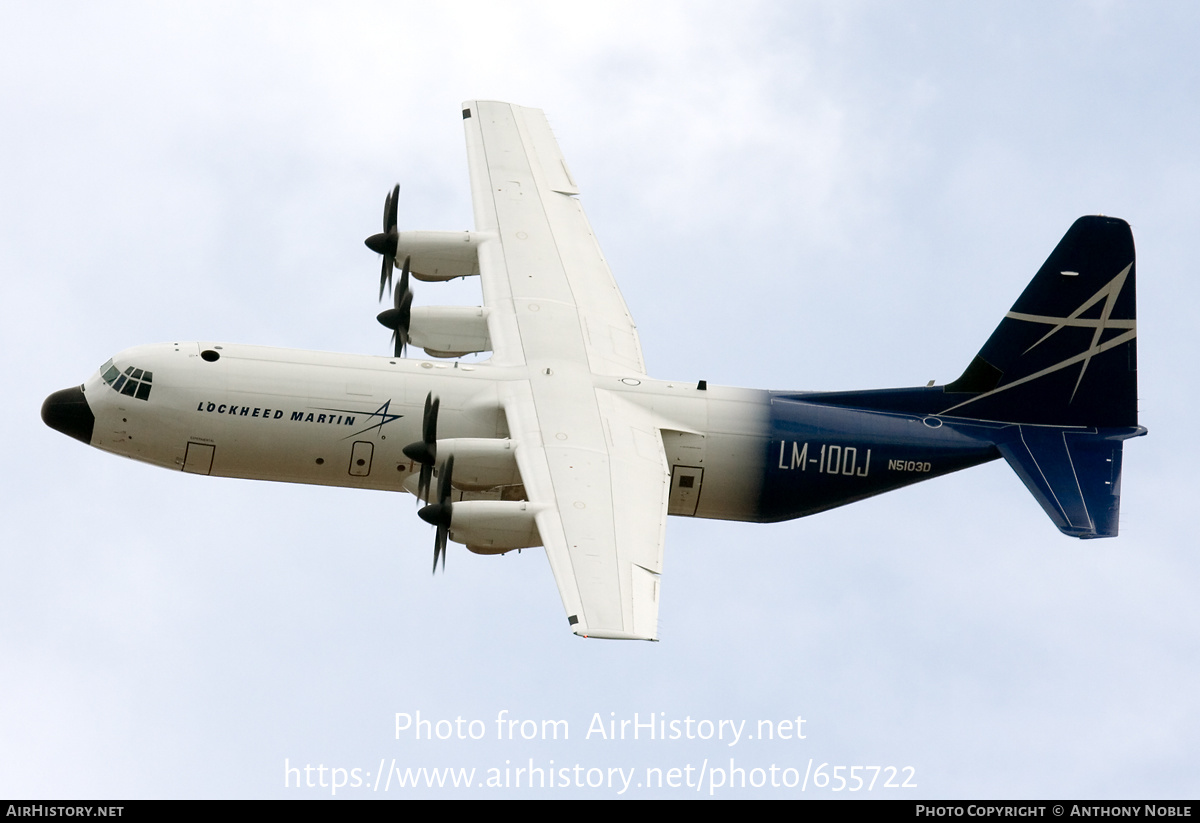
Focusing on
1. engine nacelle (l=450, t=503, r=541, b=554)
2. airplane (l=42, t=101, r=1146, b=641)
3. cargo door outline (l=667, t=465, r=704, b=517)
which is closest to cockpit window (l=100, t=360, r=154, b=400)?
airplane (l=42, t=101, r=1146, b=641)

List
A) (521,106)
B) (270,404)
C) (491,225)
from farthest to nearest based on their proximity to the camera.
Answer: (521,106), (491,225), (270,404)

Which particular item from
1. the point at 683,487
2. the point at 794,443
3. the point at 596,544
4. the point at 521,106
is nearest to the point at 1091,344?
the point at 794,443

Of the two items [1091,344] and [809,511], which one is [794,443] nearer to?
[809,511]

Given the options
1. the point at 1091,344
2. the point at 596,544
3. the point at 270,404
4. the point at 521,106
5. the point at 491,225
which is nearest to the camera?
the point at 596,544

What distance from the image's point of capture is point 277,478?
37438 millimetres

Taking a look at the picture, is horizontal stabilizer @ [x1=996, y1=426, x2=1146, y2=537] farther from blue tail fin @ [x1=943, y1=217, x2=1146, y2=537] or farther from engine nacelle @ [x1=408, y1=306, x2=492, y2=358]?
engine nacelle @ [x1=408, y1=306, x2=492, y2=358]

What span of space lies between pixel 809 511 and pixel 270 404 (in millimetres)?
11798

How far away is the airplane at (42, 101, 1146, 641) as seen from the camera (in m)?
35.2

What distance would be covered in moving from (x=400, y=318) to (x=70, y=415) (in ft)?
24.5

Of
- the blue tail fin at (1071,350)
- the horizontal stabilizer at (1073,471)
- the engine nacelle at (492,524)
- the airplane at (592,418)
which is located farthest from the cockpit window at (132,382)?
the horizontal stabilizer at (1073,471)

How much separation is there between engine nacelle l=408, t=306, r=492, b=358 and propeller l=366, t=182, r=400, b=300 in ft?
6.88

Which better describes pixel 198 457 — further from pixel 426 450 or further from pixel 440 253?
pixel 440 253

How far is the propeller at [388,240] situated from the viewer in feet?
136

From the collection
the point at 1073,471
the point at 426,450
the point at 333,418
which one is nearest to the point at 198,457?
the point at 333,418
